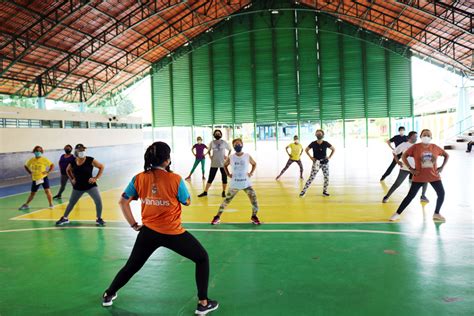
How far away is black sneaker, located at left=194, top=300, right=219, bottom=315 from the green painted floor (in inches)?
3.0

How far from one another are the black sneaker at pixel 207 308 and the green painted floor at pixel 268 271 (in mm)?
77

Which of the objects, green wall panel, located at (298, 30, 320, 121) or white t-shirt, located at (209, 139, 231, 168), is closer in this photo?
white t-shirt, located at (209, 139, 231, 168)

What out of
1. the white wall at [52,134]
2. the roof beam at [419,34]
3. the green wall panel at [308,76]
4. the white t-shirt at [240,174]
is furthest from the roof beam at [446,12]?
the white wall at [52,134]

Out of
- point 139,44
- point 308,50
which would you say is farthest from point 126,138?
point 308,50

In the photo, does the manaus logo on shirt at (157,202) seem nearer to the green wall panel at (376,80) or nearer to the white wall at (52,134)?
the white wall at (52,134)

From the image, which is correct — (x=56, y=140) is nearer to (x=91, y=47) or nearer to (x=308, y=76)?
(x=91, y=47)

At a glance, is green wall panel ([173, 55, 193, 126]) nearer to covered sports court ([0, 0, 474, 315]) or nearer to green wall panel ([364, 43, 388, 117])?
covered sports court ([0, 0, 474, 315])

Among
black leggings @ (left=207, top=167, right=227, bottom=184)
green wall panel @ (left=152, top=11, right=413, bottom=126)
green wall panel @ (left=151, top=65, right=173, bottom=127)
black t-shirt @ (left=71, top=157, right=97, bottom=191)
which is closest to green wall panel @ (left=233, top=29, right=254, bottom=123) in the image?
green wall panel @ (left=152, top=11, right=413, bottom=126)

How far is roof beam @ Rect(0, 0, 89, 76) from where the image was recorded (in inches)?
869

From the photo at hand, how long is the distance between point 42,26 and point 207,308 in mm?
22936

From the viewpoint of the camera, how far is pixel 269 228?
809 centimetres

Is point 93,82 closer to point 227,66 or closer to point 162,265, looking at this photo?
point 227,66

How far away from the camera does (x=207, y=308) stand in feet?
14.0

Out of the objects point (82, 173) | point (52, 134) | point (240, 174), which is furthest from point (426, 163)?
point (52, 134)
